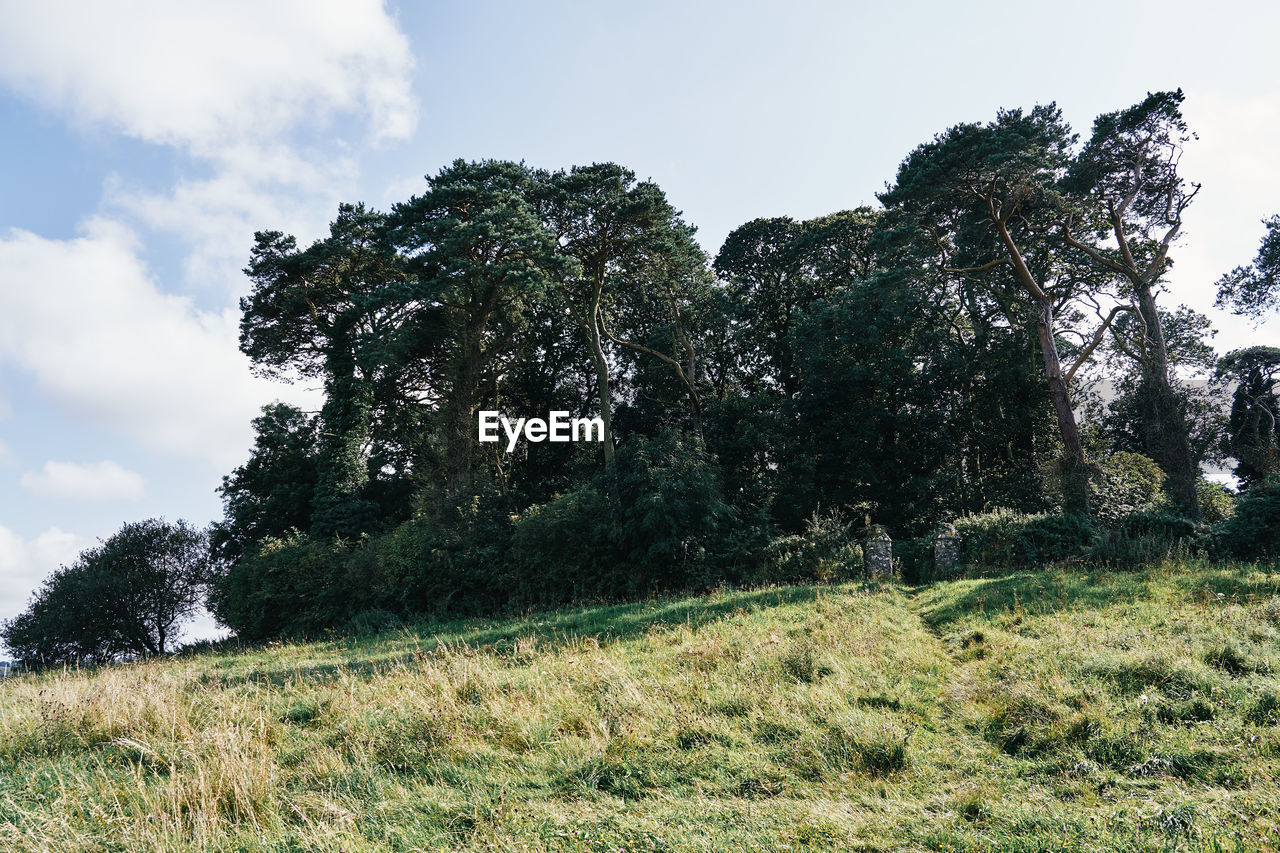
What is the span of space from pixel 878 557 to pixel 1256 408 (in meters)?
19.9

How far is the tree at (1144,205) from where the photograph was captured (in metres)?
23.1

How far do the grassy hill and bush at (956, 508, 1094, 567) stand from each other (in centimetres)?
702

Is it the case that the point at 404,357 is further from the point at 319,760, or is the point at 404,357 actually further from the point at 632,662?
the point at 319,760

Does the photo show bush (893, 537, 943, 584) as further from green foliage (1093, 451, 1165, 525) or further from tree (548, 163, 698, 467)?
tree (548, 163, 698, 467)

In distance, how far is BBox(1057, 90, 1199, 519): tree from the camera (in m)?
23.1

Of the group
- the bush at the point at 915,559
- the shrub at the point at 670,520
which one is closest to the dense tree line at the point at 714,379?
the shrub at the point at 670,520

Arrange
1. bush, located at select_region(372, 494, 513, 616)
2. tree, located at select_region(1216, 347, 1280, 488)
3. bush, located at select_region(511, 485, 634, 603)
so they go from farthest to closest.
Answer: tree, located at select_region(1216, 347, 1280, 488) → bush, located at select_region(372, 494, 513, 616) → bush, located at select_region(511, 485, 634, 603)

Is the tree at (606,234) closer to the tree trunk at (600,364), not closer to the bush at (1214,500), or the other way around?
the tree trunk at (600,364)

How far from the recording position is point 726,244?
121ft

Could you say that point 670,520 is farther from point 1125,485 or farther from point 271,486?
point 271,486

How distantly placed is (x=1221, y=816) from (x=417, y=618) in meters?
21.3

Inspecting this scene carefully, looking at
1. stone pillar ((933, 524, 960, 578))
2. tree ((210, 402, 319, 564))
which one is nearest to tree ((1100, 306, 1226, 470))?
stone pillar ((933, 524, 960, 578))

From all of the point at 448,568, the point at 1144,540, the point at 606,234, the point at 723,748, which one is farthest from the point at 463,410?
the point at 723,748

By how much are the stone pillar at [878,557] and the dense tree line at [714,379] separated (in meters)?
1.30
